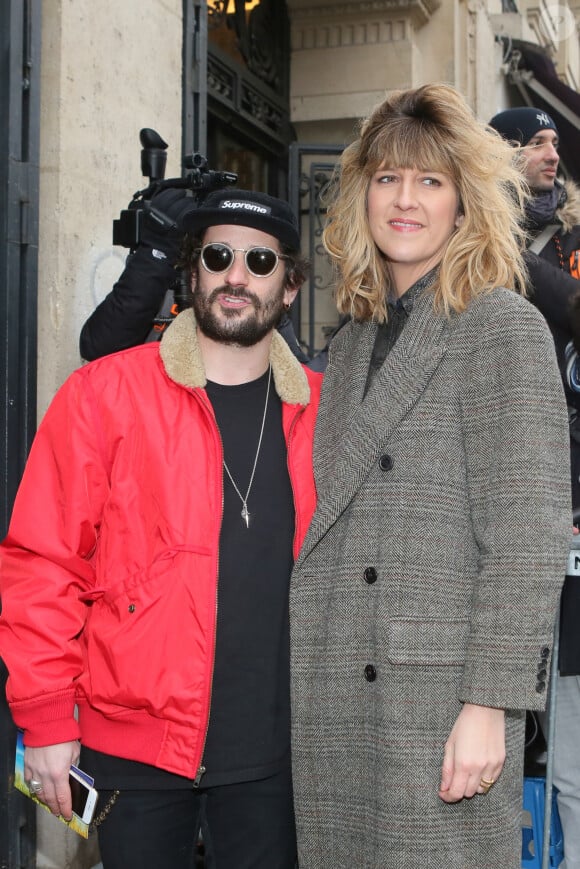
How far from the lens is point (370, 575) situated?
232 cm

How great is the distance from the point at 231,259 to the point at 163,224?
0.58m

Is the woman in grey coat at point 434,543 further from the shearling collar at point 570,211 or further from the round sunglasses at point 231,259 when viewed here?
Result: the shearling collar at point 570,211

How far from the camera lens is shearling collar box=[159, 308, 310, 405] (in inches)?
99.6

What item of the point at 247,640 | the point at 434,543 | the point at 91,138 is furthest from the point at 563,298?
the point at 91,138

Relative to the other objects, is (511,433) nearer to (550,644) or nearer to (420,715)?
(550,644)

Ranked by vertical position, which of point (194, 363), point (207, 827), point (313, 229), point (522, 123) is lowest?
point (207, 827)

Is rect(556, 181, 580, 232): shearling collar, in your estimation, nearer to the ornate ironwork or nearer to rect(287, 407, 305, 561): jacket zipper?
rect(287, 407, 305, 561): jacket zipper

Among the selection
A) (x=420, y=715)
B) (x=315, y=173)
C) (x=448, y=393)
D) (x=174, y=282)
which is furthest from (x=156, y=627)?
(x=315, y=173)

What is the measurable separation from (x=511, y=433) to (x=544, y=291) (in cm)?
165

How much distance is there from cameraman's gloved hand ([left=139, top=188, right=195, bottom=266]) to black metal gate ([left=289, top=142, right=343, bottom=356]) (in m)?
3.10

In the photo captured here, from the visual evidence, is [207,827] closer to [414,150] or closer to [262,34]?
[414,150]

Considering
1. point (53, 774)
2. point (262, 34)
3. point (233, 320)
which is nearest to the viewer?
point (53, 774)

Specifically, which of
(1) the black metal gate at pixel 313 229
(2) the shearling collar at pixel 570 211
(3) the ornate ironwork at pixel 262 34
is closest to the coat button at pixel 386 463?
(2) the shearling collar at pixel 570 211

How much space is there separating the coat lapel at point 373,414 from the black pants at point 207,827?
2.04 feet
